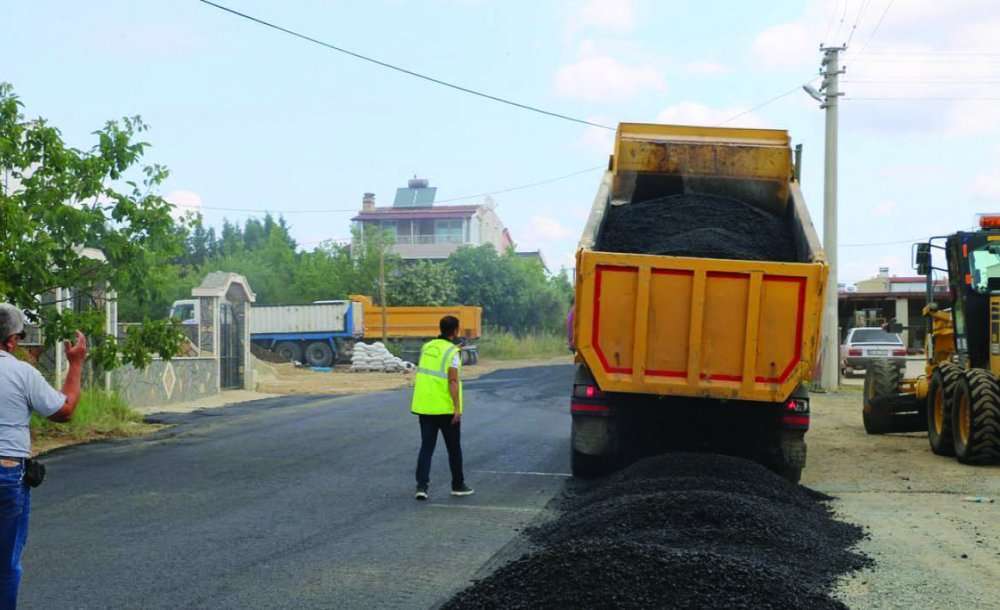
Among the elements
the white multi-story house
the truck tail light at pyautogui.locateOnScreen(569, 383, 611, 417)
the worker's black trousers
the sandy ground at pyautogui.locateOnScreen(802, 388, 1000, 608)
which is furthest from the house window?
the worker's black trousers

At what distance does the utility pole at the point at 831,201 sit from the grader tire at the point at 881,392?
34.4ft

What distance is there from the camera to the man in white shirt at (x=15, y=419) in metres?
4.97

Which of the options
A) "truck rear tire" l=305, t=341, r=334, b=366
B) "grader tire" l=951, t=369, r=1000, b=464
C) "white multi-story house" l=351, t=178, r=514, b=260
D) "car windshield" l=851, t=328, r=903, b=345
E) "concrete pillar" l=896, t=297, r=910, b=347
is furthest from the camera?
"white multi-story house" l=351, t=178, r=514, b=260

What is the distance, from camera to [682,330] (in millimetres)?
9891

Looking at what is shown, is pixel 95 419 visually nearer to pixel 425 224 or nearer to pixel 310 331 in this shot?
pixel 310 331

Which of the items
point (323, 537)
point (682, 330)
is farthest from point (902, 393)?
point (323, 537)

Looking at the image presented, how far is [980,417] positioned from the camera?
12.1 m

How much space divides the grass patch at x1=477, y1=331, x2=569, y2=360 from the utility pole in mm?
26068

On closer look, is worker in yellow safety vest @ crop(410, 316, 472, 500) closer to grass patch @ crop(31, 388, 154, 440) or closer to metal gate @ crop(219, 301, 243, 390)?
grass patch @ crop(31, 388, 154, 440)

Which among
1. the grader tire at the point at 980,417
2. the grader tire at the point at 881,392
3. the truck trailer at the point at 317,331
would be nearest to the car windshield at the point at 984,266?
the grader tire at the point at 980,417

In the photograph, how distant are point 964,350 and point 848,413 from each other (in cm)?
739

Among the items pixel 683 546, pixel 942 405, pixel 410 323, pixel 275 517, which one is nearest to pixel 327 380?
pixel 410 323

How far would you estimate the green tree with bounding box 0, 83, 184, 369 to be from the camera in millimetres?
13672

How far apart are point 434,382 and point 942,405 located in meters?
6.90
